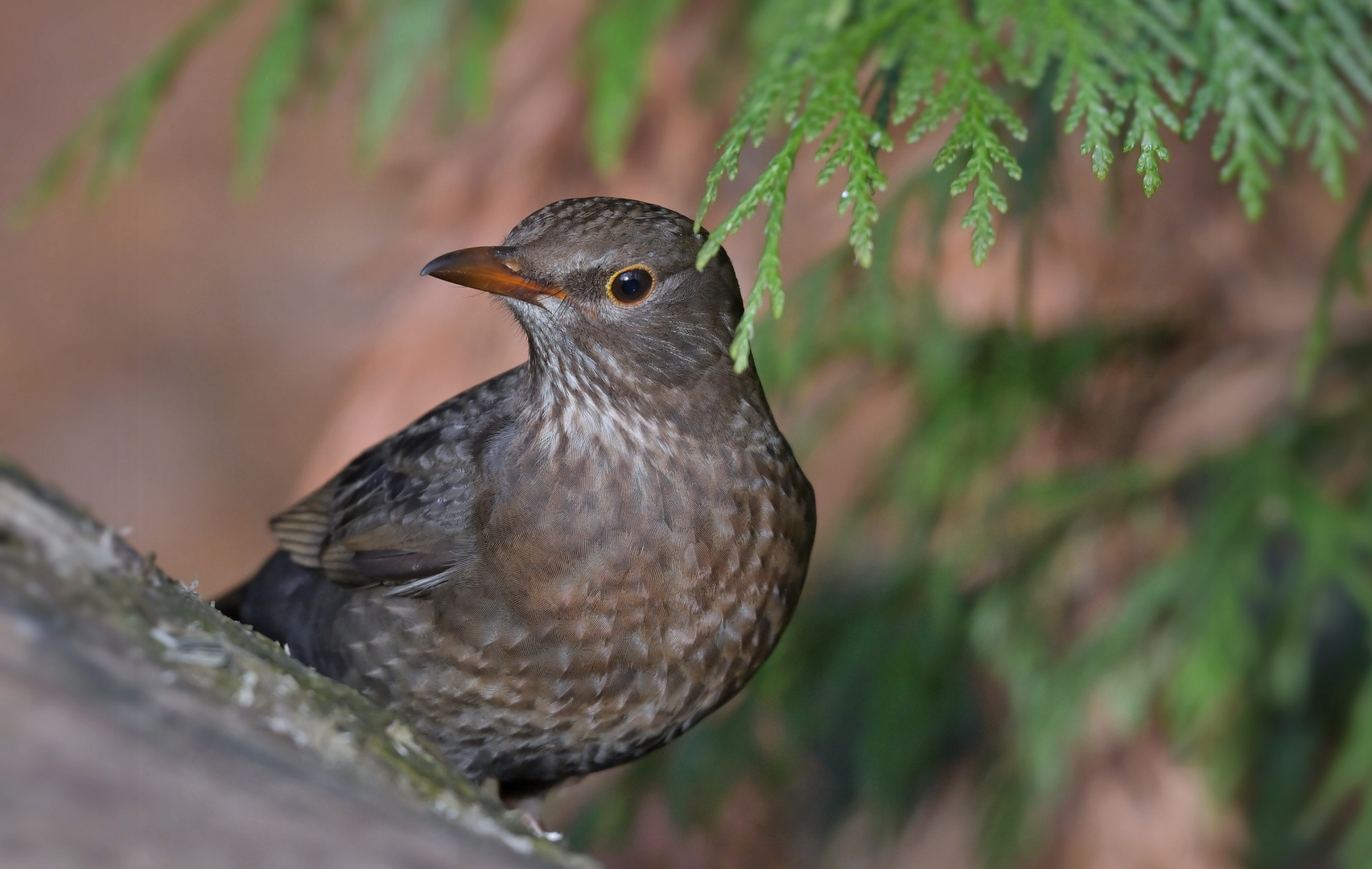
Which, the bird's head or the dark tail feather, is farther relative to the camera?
the dark tail feather

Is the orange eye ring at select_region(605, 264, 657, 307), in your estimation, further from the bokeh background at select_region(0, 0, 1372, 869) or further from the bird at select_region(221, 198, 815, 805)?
the bokeh background at select_region(0, 0, 1372, 869)

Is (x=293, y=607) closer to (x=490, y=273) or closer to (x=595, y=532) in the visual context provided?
(x=595, y=532)

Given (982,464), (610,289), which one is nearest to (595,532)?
(610,289)

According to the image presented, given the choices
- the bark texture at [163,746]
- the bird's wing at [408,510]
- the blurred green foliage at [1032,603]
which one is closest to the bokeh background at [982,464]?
the blurred green foliage at [1032,603]

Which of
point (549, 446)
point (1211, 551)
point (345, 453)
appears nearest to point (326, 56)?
point (345, 453)

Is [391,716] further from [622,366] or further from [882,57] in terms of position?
[882,57]

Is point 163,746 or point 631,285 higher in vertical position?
point 631,285

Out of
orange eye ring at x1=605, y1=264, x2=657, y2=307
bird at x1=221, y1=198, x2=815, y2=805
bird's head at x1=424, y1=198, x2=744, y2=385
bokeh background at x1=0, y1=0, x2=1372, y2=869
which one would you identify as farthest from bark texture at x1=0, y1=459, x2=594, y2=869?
bokeh background at x1=0, y1=0, x2=1372, y2=869
